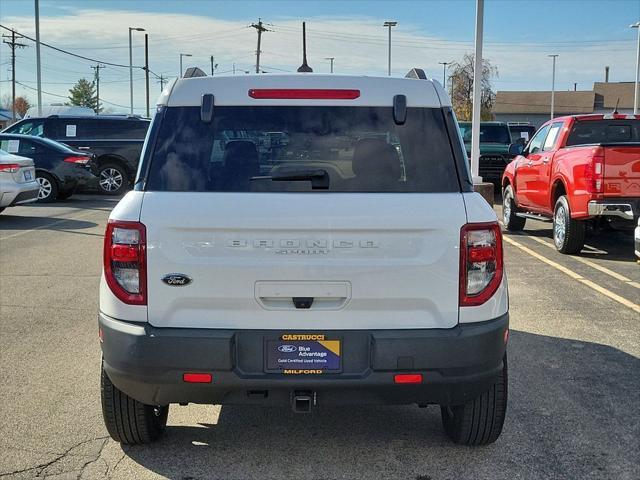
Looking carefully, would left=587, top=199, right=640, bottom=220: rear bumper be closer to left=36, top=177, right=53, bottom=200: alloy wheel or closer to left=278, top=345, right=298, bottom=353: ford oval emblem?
left=278, top=345, right=298, bottom=353: ford oval emblem

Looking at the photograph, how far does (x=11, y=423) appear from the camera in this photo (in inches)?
172

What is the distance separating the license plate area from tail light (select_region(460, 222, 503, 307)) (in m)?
0.63

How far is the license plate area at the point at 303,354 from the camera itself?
3.32 meters

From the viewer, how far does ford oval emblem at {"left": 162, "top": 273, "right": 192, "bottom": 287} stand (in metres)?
3.31

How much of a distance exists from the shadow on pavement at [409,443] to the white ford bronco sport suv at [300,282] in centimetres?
53

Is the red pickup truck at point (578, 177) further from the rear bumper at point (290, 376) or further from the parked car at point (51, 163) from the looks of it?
the parked car at point (51, 163)

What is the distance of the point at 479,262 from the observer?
11.1 ft

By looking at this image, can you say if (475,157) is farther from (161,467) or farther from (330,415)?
(161,467)

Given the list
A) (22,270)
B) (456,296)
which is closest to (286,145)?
(456,296)

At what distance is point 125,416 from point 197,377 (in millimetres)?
739

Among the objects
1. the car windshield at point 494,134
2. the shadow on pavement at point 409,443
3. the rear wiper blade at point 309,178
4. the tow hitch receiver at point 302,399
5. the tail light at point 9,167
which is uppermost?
the car windshield at point 494,134

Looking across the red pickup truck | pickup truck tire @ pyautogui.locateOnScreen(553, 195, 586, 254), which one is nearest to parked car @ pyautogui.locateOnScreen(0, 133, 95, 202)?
the red pickup truck

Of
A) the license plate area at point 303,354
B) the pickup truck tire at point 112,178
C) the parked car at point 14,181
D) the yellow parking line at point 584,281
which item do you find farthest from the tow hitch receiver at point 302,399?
the pickup truck tire at point 112,178

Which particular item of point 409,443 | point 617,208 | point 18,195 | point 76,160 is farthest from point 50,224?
point 409,443
